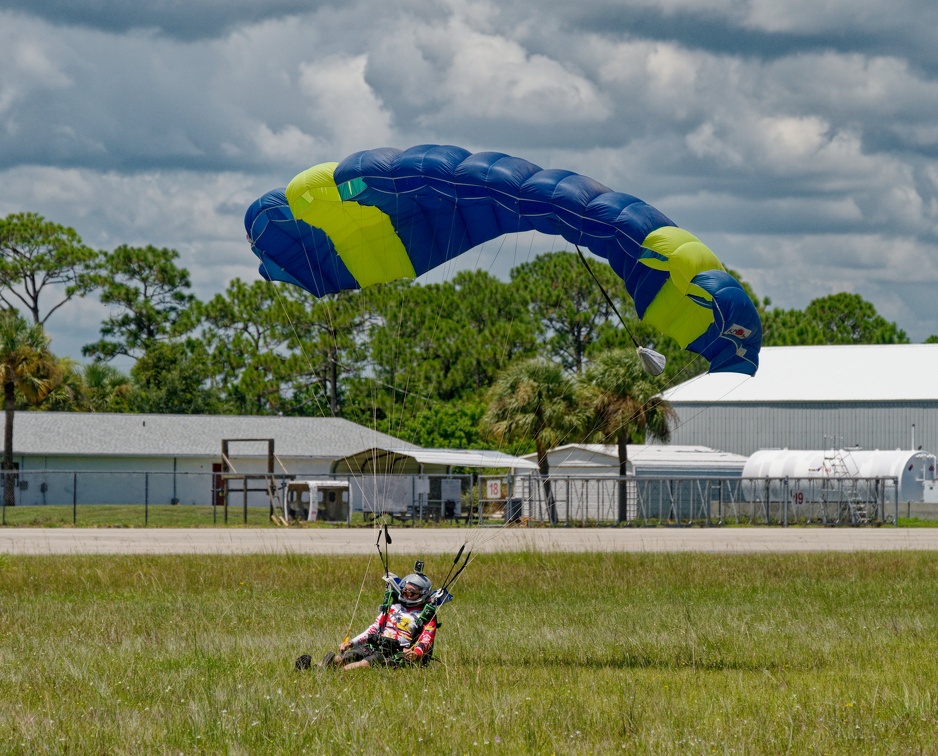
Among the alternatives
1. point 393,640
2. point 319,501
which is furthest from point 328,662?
point 319,501

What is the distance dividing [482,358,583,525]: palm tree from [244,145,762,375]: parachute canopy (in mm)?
34298

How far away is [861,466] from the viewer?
54.8m

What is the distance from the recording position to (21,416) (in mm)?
59094

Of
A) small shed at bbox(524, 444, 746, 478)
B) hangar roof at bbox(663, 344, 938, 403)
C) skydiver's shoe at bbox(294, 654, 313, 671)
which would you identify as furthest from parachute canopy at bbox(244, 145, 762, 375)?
hangar roof at bbox(663, 344, 938, 403)

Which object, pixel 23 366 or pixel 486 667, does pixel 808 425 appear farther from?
pixel 486 667

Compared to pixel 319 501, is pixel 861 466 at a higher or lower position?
higher

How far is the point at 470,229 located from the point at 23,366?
38.0 metres

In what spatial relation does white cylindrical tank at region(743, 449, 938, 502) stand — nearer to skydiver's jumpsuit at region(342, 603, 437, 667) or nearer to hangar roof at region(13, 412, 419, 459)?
hangar roof at region(13, 412, 419, 459)

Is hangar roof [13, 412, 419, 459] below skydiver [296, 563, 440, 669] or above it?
above

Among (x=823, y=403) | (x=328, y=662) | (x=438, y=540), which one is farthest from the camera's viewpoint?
(x=823, y=403)

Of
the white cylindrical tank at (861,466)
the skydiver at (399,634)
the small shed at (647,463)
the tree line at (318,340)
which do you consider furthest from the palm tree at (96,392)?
the skydiver at (399,634)

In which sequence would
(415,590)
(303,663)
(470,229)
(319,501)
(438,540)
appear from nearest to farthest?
1. (303,663)
2. (415,590)
3. (470,229)
4. (438,540)
5. (319,501)

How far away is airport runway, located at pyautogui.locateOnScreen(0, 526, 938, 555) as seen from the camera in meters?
29.6

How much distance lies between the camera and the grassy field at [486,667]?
9.11m
